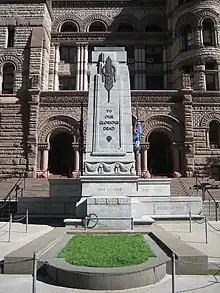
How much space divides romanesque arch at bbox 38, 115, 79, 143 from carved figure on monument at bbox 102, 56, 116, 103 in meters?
14.1

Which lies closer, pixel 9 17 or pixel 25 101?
pixel 25 101

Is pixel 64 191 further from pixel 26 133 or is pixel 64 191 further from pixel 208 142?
pixel 208 142

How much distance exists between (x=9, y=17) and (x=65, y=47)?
6.82m

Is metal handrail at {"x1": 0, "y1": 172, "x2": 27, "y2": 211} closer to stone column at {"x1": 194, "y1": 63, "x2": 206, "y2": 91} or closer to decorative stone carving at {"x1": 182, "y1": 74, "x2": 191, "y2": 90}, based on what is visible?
decorative stone carving at {"x1": 182, "y1": 74, "x2": 191, "y2": 90}

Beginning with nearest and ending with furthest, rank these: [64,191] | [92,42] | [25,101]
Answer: [64,191], [25,101], [92,42]

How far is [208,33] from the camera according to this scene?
3309cm

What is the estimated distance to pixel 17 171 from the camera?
27.2 meters

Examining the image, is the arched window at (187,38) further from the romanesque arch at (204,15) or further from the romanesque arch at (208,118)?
the romanesque arch at (208,118)

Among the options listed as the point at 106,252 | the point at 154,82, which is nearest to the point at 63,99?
the point at 154,82

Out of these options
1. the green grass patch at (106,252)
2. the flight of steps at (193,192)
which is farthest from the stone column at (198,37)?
the green grass patch at (106,252)

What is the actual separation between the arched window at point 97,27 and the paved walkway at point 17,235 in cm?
2905

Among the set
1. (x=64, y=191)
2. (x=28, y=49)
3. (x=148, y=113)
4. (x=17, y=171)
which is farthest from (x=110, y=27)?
(x=64, y=191)

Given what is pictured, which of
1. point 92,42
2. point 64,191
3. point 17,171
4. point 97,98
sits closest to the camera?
point 97,98

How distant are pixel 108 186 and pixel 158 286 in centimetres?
714
